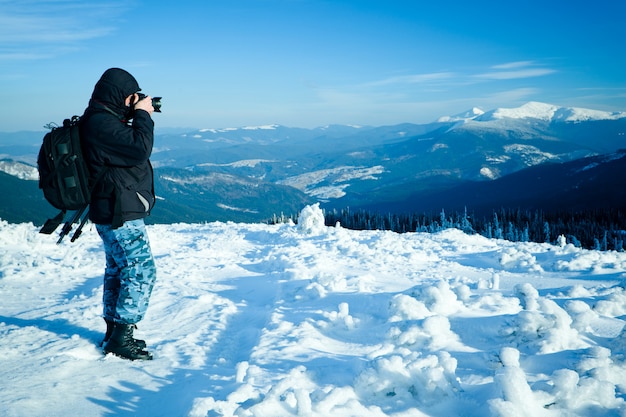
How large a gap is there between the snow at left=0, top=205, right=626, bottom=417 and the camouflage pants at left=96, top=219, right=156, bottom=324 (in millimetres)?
578

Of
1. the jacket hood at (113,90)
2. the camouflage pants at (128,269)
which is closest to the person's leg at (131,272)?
the camouflage pants at (128,269)

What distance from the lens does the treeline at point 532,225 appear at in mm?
90500

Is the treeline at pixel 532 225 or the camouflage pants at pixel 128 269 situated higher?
the camouflage pants at pixel 128 269

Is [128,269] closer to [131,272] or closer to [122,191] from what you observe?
[131,272]

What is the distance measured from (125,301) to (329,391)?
291 cm

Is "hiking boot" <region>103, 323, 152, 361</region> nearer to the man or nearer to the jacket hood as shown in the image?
the man

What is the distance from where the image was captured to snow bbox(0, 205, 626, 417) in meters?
3.11

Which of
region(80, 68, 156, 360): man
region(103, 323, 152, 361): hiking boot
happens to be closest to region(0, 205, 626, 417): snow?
region(103, 323, 152, 361): hiking boot

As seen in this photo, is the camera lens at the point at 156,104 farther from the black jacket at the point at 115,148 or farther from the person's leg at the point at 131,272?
the person's leg at the point at 131,272

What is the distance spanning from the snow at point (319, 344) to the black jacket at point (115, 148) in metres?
1.87

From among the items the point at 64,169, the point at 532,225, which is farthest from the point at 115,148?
the point at 532,225

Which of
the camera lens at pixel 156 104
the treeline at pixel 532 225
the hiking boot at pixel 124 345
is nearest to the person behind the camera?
the hiking boot at pixel 124 345

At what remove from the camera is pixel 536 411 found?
2.83 meters

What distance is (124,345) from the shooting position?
4.46 meters
